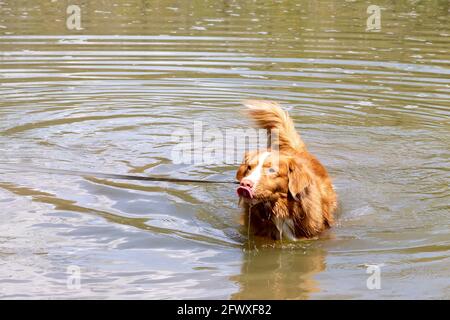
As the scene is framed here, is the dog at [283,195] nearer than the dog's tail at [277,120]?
Yes

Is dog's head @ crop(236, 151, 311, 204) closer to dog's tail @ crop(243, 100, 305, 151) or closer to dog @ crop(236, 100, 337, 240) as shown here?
dog @ crop(236, 100, 337, 240)

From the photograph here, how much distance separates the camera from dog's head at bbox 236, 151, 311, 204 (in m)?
6.73

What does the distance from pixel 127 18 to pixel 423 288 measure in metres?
16.3

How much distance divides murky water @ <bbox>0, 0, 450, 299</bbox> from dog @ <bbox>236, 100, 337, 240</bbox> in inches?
6.1

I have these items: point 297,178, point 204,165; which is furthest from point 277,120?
point 204,165

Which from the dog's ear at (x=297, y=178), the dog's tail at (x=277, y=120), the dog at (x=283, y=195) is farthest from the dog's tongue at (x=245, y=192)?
the dog's tail at (x=277, y=120)

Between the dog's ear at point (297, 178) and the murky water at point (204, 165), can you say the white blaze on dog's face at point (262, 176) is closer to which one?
the dog's ear at point (297, 178)

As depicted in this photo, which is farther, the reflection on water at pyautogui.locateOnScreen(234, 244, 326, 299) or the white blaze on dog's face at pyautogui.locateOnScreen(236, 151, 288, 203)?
the white blaze on dog's face at pyautogui.locateOnScreen(236, 151, 288, 203)

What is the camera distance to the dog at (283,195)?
22.5 ft

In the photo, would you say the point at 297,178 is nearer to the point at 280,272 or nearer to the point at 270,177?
the point at 270,177

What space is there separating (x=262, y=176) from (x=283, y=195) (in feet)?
1.23

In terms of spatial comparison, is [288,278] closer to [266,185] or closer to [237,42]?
[266,185]

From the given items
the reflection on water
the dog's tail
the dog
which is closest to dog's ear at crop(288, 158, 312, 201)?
the dog

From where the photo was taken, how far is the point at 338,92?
1336 cm
